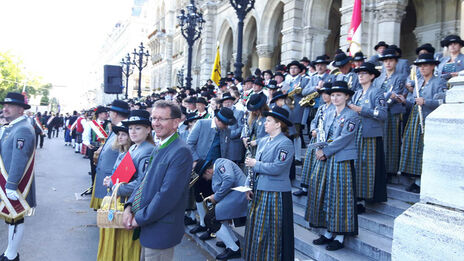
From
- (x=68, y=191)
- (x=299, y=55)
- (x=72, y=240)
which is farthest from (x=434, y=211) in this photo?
(x=299, y=55)

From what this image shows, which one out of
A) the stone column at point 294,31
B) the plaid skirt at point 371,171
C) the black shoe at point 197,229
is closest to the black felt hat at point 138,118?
the black shoe at point 197,229

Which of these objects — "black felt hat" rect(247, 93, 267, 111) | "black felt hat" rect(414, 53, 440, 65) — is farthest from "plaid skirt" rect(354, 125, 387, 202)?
"black felt hat" rect(247, 93, 267, 111)

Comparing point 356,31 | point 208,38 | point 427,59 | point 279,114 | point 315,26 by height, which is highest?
point 208,38

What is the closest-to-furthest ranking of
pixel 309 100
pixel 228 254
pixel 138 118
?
1. pixel 138 118
2. pixel 228 254
3. pixel 309 100

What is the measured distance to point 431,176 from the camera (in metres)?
2.51

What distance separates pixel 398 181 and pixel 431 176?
13.3ft

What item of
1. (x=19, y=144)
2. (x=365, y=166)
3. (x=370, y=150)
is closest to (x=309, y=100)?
(x=370, y=150)

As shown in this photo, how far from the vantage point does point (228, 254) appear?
16.3ft

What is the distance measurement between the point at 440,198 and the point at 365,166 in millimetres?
2872

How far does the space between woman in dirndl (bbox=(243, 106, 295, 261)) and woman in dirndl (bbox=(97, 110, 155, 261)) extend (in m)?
1.31

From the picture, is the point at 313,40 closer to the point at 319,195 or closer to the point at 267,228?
the point at 319,195

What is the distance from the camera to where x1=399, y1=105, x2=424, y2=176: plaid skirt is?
553 centimetres

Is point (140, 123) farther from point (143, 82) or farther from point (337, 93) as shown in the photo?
point (143, 82)

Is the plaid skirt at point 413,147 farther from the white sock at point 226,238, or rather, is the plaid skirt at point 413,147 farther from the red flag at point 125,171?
the red flag at point 125,171
